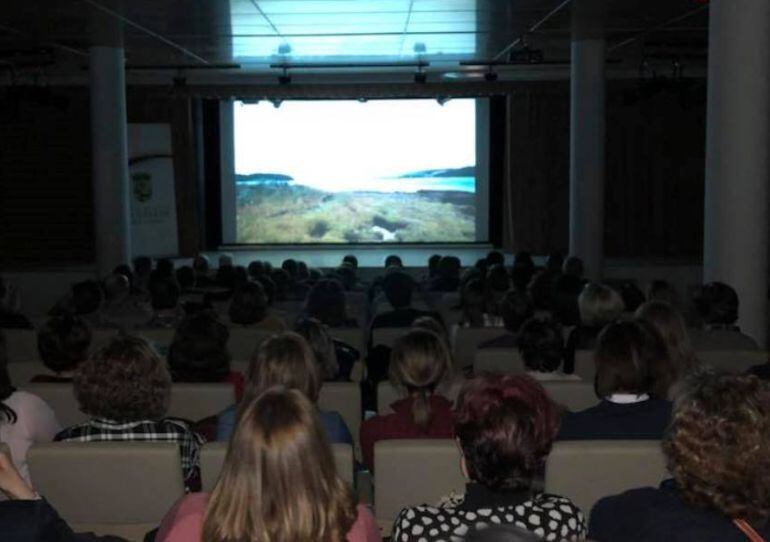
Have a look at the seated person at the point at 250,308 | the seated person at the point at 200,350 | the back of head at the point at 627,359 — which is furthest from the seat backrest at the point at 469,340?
the back of head at the point at 627,359

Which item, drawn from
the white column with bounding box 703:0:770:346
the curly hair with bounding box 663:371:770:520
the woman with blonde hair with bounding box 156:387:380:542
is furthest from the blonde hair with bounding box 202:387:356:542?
the white column with bounding box 703:0:770:346

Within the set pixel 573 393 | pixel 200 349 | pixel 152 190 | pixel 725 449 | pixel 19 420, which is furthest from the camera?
pixel 152 190

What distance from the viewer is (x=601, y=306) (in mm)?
6090

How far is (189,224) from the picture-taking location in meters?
18.8

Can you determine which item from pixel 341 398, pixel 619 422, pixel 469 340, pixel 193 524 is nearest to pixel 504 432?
pixel 193 524

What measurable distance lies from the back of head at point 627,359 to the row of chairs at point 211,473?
22.5 inches

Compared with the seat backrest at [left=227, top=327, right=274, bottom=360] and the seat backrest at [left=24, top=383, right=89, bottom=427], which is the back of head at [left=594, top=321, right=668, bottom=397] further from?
the seat backrest at [left=227, top=327, right=274, bottom=360]

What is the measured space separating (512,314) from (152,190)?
1287 cm

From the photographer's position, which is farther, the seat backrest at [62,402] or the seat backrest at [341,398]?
the seat backrest at [341,398]

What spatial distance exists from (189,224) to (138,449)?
623 inches

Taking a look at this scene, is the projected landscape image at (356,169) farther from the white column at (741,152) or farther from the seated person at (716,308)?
the seated person at (716,308)

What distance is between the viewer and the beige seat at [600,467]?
3.20 meters

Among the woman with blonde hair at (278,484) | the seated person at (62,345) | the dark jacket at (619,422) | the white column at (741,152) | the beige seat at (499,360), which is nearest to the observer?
the woman with blonde hair at (278,484)

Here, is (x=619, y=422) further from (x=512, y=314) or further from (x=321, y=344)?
(x=512, y=314)
